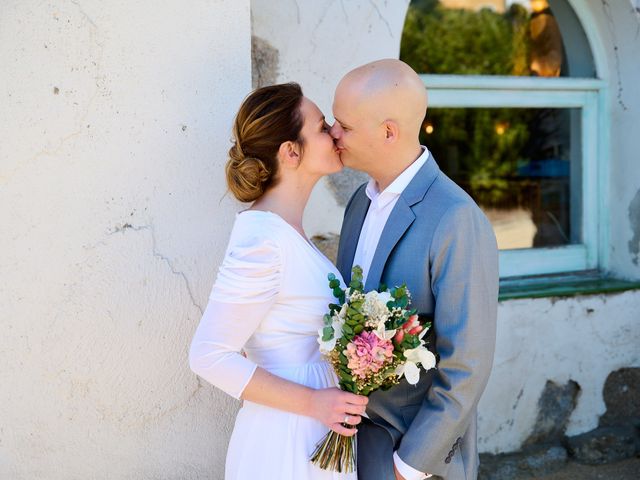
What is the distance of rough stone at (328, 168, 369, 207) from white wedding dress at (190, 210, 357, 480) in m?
1.54

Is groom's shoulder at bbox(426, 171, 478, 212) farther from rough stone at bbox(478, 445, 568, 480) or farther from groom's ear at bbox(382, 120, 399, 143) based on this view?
rough stone at bbox(478, 445, 568, 480)

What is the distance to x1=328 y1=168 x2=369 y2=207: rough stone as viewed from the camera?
371 cm

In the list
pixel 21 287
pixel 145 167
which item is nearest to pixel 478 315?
pixel 145 167

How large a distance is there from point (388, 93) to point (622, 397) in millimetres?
3024

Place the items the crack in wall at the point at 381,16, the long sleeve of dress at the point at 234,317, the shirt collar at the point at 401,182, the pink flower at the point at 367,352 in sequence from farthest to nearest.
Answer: the crack in wall at the point at 381,16
the shirt collar at the point at 401,182
the long sleeve of dress at the point at 234,317
the pink flower at the point at 367,352

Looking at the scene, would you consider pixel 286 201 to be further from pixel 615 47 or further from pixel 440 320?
pixel 615 47

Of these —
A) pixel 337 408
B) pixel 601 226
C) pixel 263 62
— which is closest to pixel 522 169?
pixel 601 226

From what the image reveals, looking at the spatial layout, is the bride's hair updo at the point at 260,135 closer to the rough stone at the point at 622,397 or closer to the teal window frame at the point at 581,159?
the teal window frame at the point at 581,159

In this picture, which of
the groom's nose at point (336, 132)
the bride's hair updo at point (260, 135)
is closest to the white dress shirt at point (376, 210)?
the groom's nose at point (336, 132)

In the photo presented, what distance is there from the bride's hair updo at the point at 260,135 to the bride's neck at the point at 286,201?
30 mm

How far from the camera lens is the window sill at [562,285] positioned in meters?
4.20

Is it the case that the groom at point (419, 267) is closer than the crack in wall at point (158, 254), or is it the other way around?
the groom at point (419, 267)

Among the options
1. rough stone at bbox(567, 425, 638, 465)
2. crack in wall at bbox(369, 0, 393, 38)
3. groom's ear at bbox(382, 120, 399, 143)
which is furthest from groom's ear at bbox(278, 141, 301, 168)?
rough stone at bbox(567, 425, 638, 465)

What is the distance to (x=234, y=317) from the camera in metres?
1.98
